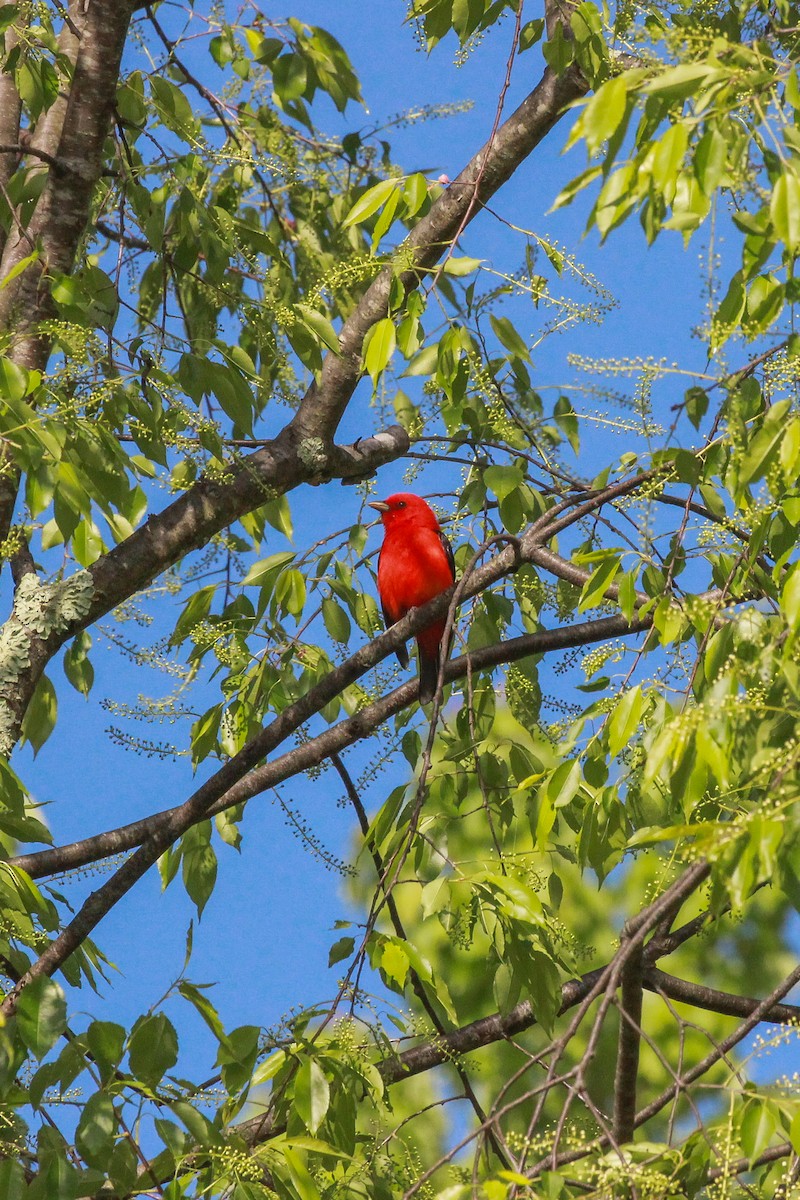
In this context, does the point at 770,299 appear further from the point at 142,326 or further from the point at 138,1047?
the point at 142,326

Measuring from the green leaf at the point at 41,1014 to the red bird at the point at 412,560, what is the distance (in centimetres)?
315

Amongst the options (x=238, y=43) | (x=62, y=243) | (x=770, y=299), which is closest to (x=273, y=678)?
(x=62, y=243)

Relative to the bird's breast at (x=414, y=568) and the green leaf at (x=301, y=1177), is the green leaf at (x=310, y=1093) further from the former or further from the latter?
the bird's breast at (x=414, y=568)

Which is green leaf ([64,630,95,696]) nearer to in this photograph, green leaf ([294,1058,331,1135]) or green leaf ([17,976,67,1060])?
green leaf ([17,976,67,1060])

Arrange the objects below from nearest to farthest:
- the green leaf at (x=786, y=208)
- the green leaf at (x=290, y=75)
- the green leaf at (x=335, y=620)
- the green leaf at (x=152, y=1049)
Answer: the green leaf at (x=786, y=208) < the green leaf at (x=152, y=1049) < the green leaf at (x=335, y=620) < the green leaf at (x=290, y=75)

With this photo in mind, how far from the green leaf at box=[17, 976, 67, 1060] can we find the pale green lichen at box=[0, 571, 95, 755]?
1.46 metres

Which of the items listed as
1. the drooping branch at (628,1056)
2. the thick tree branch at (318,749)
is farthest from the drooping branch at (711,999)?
the thick tree branch at (318,749)

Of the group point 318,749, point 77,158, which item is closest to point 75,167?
point 77,158

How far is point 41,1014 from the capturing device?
2.85 metres

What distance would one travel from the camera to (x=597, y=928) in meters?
12.7

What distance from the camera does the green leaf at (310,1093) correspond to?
2.67 m

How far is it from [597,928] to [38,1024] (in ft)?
34.2

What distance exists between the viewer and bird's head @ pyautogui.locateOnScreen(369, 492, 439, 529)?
613cm

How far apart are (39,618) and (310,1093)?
2118mm
